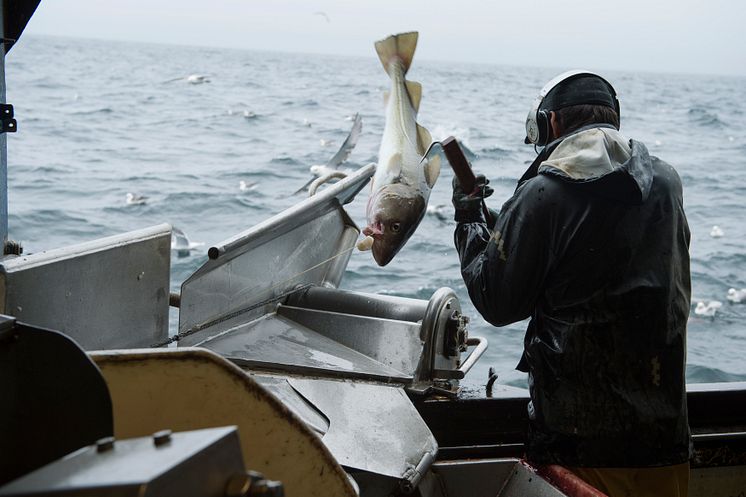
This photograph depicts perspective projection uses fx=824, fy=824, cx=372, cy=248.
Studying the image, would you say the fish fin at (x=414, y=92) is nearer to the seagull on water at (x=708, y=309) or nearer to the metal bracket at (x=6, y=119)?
the metal bracket at (x=6, y=119)

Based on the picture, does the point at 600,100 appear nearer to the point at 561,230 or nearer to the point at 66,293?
the point at 561,230

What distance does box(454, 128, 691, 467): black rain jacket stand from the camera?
2.78m

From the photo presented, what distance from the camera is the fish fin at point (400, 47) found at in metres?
4.08

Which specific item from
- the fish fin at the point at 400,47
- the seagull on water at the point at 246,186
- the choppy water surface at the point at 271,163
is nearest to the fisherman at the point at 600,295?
the fish fin at the point at 400,47

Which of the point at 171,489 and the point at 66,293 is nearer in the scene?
the point at 171,489

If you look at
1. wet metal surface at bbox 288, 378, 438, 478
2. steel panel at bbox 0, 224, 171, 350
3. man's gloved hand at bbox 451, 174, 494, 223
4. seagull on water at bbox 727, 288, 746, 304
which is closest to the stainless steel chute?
wet metal surface at bbox 288, 378, 438, 478

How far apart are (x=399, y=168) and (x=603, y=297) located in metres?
1.21

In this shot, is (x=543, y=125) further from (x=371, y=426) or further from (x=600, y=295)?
(x=371, y=426)

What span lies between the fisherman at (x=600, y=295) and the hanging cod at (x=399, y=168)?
2.28 ft

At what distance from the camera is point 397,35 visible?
4.10m

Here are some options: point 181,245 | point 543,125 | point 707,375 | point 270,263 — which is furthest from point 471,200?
point 181,245

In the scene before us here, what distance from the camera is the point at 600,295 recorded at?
9.23ft

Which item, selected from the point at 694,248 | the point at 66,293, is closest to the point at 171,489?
the point at 66,293

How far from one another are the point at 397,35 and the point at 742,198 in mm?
19870
